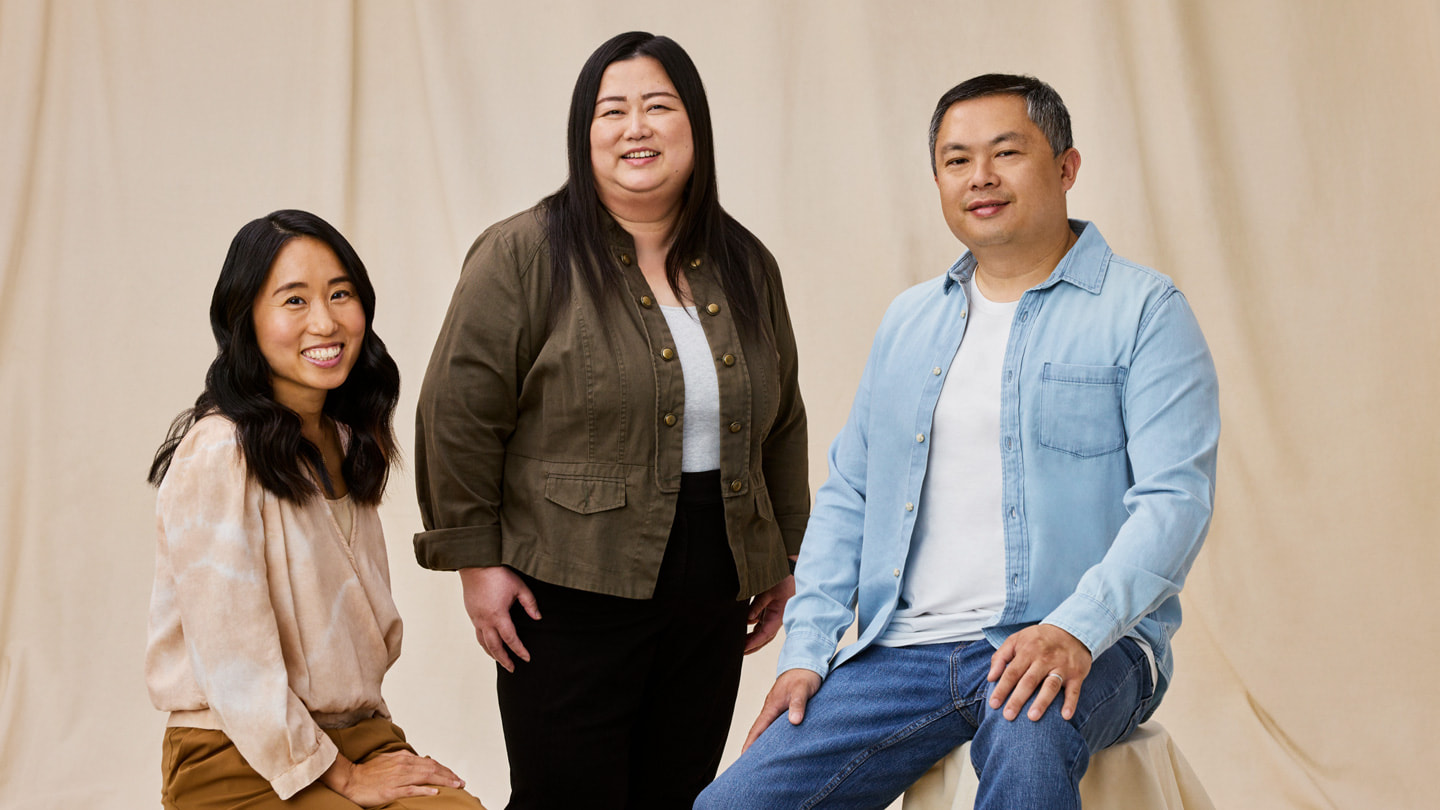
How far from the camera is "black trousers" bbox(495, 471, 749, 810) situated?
2041 mm

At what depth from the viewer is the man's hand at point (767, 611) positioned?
2307 mm

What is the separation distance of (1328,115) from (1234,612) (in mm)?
1346

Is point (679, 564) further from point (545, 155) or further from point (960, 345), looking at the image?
point (545, 155)

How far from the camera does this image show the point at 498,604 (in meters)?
2.04

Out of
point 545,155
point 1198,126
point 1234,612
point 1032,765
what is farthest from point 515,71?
point 1032,765

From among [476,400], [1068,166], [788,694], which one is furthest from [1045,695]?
[476,400]

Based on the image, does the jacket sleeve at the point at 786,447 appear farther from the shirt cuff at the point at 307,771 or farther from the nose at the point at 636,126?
the shirt cuff at the point at 307,771

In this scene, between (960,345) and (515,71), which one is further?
(515,71)

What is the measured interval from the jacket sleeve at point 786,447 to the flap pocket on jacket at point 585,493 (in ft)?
1.32

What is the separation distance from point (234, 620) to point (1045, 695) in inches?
40.2

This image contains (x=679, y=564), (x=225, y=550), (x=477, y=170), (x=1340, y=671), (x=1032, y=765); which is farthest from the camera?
(x=477, y=170)

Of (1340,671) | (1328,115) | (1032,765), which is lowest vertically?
(1340,671)

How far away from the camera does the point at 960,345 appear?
6.04ft

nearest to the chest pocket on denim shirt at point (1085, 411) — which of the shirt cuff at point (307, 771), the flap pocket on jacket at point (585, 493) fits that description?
the flap pocket on jacket at point (585, 493)
